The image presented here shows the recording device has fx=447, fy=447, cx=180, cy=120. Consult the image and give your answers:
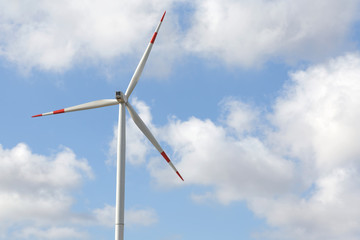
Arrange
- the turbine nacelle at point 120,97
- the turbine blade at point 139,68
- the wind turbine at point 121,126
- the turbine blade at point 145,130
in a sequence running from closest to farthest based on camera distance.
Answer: the wind turbine at point 121,126 → the turbine nacelle at point 120,97 → the turbine blade at point 145,130 → the turbine blade at point 139,68

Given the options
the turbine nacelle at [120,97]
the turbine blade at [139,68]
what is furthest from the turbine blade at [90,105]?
the turbine blade at [139,68]

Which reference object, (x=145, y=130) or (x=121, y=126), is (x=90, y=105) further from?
(x=145, y=130)

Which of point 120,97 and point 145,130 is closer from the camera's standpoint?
point 120,97

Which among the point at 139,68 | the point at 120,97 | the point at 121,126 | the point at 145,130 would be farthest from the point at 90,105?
the point at 139,68

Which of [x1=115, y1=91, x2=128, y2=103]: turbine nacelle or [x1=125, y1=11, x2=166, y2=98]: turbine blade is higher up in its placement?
[x1=125, y1=11, x2=166, y2=98]: turbine blade

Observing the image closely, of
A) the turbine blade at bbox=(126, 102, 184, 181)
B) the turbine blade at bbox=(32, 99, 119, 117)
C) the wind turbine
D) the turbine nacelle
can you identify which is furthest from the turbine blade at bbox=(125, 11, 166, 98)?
the turbine blade at bbox=(32, 99, 119, 117)

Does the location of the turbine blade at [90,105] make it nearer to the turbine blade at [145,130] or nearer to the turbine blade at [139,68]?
the turbine blade at [145,130]

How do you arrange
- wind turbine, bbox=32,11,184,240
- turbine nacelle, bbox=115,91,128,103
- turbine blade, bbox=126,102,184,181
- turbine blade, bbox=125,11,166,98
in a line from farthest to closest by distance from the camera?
turbine blade, bbox=125,11,166,98 → turbine blade, bbox=126,102,184,181 → turbine nacelle, bbox=115,91,128,103 → wind turbine, bbox=32,11,184,240

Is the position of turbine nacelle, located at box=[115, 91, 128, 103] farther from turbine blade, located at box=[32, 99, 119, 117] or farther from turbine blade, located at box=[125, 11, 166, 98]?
turbine blade, located at box=[32, 99, 119, 117]

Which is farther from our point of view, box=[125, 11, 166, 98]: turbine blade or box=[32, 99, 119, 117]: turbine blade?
box=[125, 11, 166, 98]: turbine blade

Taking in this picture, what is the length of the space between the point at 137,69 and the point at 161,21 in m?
7.34

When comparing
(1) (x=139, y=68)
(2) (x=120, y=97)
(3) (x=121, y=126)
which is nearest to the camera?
(3) (x=121, y=126)

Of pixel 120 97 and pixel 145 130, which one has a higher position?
pixel 120 97

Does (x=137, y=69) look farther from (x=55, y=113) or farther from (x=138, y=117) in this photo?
(x=55, y=113)
